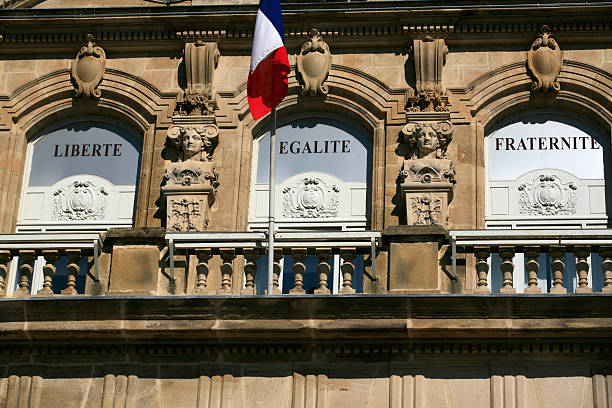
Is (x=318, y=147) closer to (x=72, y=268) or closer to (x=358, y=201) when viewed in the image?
(x=358, y=201)

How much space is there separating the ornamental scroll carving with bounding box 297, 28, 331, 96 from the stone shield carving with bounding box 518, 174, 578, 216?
11.2 ft

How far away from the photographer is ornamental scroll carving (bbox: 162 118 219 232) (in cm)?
2039

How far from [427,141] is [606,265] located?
363 cm

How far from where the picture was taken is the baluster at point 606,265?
18.0m

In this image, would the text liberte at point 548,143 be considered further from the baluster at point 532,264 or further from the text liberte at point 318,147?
the baluster at point 532,264

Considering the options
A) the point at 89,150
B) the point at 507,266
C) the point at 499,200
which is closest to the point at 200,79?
the point at 89,150

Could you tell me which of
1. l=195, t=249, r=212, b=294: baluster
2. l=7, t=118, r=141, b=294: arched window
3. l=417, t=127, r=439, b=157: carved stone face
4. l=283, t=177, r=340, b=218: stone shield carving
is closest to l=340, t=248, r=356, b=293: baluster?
l=195, t=249, r=212, b=294: baluster

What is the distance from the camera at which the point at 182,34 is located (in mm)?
22109

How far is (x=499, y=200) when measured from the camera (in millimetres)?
20891

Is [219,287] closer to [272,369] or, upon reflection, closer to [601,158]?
[272,369]

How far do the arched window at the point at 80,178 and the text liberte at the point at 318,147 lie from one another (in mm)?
2335

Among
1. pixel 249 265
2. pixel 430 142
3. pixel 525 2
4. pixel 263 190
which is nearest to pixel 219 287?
pixel 249 265

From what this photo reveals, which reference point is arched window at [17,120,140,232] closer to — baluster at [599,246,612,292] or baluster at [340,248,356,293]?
baluster at [340,248,356,293]

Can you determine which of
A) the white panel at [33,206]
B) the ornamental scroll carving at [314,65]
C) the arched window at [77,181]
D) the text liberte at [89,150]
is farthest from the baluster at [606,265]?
the white panel at [33,206]
